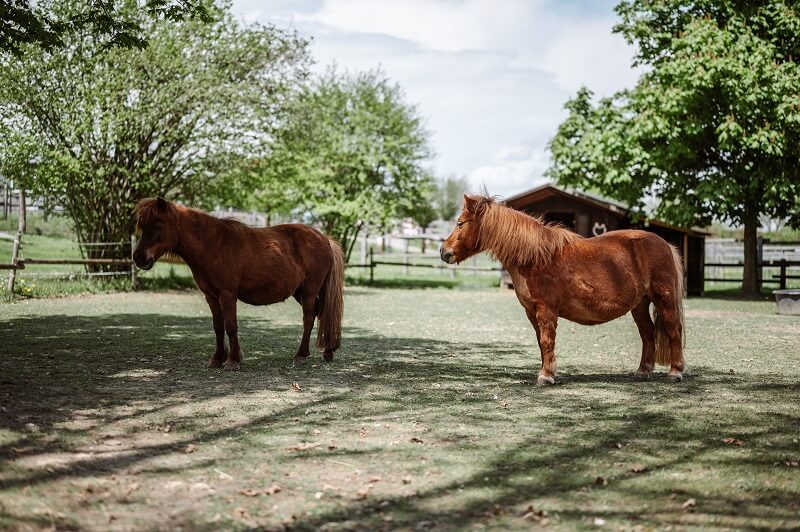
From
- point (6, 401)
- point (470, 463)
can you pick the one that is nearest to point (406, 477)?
point (470, 463)

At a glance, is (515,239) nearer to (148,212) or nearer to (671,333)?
(671,333)

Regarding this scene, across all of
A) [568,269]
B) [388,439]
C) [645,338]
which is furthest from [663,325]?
[388,439]

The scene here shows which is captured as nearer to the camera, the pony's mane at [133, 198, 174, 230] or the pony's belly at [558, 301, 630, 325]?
the pony's belly at [558, 301, 630, 325]

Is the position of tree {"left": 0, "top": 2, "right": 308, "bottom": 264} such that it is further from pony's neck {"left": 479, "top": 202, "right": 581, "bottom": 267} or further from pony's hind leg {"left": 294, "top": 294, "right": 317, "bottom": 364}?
pony's neck {"left": 479, "top": 202, "right": 581, "bottom": 267}

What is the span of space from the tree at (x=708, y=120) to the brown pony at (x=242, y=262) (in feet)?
Answer: 48.8

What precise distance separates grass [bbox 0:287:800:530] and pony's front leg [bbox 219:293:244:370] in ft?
0.81

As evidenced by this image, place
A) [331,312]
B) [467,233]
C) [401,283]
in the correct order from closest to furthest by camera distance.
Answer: [467,233] → [331,312] → [401,283]

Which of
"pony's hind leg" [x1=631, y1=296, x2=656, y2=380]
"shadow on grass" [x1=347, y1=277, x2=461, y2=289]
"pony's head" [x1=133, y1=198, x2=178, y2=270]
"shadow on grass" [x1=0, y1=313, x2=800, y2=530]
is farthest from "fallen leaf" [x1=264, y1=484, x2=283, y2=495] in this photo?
"shadow on grass" [x1=347, y1=277, x2=461, y2=289]

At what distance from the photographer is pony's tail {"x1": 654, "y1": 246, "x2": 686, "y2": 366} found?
7.80 metres

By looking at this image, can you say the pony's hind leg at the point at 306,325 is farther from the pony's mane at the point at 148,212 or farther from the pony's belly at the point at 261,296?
the pony's mane at the point at 148,212

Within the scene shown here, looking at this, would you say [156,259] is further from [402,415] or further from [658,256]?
[658,256]

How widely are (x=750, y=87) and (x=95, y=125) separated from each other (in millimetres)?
17556

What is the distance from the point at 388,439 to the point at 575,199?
22.3m

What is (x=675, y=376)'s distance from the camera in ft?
25.7
